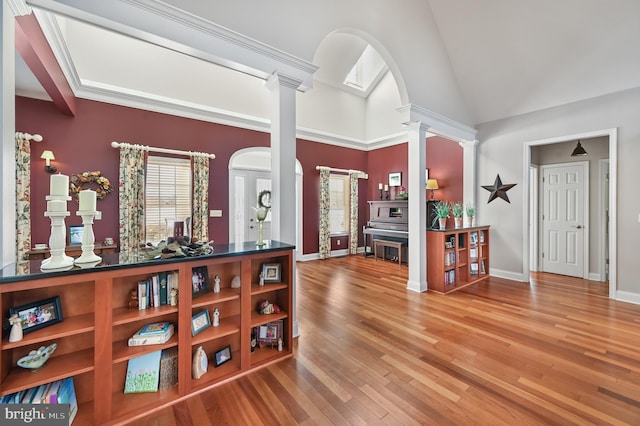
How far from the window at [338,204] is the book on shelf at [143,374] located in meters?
5.49

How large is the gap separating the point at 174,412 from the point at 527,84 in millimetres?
5963

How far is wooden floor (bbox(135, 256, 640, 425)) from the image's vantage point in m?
1.70

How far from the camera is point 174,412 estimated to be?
1.71 metres

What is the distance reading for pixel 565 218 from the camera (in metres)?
4.96

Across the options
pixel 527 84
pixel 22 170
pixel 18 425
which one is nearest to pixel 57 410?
pixel 18 425

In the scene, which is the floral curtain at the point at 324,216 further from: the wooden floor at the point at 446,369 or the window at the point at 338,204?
the wooden floor at the point at 446,369

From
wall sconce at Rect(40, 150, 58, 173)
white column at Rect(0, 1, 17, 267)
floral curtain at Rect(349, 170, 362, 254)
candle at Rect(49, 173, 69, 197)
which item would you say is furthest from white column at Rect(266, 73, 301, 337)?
floral curtain at Rect(349, 170, 362, 254)

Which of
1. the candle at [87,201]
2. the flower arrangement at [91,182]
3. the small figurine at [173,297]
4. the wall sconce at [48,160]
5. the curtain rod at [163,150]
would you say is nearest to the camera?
the candle at [87,201]

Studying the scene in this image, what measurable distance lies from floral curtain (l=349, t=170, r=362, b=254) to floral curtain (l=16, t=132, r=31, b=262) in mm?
6041

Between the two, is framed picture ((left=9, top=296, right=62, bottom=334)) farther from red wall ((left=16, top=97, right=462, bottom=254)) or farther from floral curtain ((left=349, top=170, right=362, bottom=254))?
floral curtain ((left=349, top=170, right=362, bottom=254))

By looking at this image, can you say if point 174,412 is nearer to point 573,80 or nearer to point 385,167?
point 573,80

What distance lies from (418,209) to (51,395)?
414cm

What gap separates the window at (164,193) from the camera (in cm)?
469

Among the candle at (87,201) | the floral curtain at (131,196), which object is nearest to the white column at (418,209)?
the candle at (87,201)
